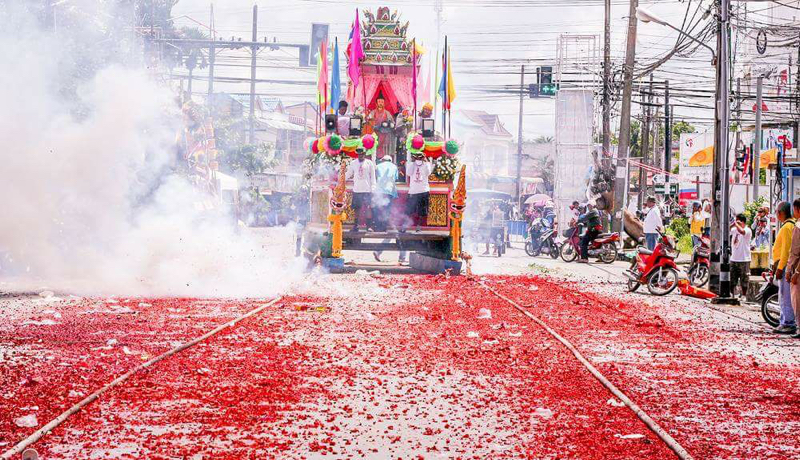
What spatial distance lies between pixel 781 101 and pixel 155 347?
41646 mm

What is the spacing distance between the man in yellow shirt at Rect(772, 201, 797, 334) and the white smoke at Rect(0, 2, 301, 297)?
877 cm

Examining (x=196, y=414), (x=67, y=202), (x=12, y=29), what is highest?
(x=12, y=29)

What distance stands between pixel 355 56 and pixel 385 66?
3.44ft

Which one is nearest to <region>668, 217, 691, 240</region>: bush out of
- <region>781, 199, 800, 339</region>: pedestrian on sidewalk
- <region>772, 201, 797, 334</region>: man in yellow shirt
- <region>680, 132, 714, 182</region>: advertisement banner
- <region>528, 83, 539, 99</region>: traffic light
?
<region>680, 132, 714, 182</region>: advertisement banner

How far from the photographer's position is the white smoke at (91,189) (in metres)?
17.8

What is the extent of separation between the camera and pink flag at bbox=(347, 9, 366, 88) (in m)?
24.3

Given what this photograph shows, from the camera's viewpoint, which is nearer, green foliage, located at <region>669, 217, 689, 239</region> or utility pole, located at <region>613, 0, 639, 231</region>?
utility pole, located at <region>613, 0, 639, 231</region>

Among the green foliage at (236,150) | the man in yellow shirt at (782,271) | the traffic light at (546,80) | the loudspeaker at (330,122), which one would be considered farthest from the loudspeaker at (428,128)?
the green foliage at (236,150)

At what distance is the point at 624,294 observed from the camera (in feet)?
68.2

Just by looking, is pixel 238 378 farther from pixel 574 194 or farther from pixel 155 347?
pixel 574 194

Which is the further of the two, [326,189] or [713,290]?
[326,189]

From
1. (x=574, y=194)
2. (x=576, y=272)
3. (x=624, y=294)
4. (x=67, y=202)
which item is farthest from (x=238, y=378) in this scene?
(x=574, y=194)

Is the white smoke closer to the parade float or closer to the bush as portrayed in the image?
the parade float

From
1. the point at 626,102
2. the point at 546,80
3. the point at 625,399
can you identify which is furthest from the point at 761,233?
the point at 625,399
